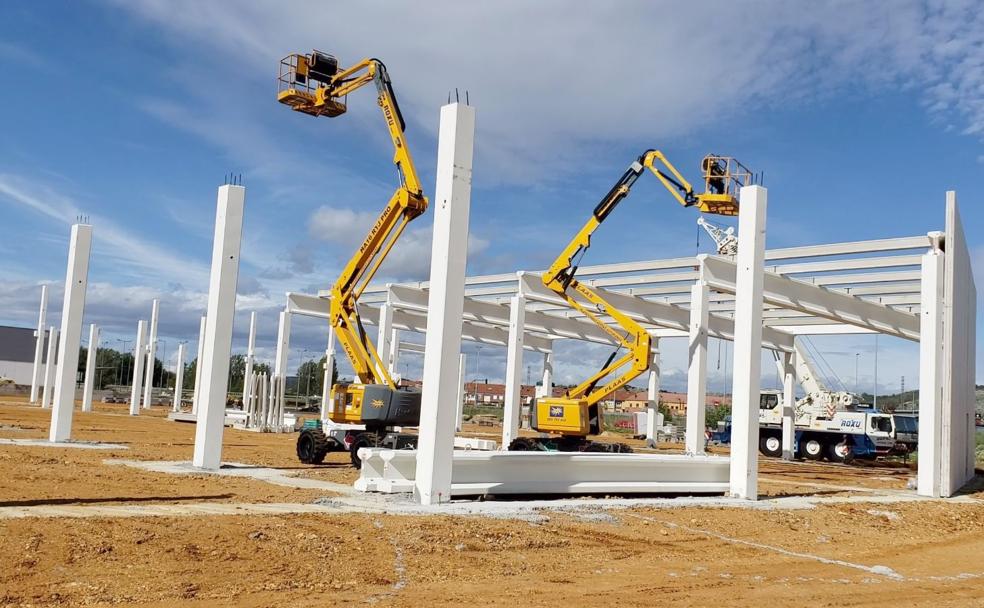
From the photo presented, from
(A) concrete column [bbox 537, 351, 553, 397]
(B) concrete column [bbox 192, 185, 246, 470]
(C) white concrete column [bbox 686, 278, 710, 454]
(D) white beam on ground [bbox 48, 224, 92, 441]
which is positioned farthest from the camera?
(A) concrete column [bbox 537, 351, 553, 397]

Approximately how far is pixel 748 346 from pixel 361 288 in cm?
875

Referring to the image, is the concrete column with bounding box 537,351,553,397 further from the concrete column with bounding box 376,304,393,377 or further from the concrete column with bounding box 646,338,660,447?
the concrete column with bounding box 376,304,393,377

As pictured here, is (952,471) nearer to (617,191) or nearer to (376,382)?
(617,191)

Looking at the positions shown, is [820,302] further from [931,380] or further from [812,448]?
[812,448]

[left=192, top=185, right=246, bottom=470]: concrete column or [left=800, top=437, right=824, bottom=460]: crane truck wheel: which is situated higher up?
[left=192, top=185, right=246, bottom=470]: concrete column

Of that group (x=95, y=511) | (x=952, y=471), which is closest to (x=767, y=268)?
(x=952, y=471)

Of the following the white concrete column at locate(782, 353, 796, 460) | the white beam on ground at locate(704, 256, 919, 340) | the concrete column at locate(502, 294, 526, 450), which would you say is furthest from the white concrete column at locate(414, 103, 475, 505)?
the white concrete column at locate(782, 353, 796, 460)

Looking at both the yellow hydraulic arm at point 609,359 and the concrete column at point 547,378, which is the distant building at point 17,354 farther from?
the yellow hydraulic arm at point 609,359

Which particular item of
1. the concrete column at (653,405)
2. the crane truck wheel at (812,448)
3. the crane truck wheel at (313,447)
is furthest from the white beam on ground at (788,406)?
the crane truck wheel at (313,447)

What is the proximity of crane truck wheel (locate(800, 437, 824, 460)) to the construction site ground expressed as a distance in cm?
1914

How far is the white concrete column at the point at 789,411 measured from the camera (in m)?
31.5

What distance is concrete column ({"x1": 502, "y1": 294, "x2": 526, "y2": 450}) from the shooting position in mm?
26938

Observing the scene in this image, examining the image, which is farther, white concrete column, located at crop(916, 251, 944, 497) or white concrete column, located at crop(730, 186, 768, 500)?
white concrete column, located at crop(916, 251, 944, 497)

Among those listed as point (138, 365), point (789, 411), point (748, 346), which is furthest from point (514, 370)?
point (138, 365)
